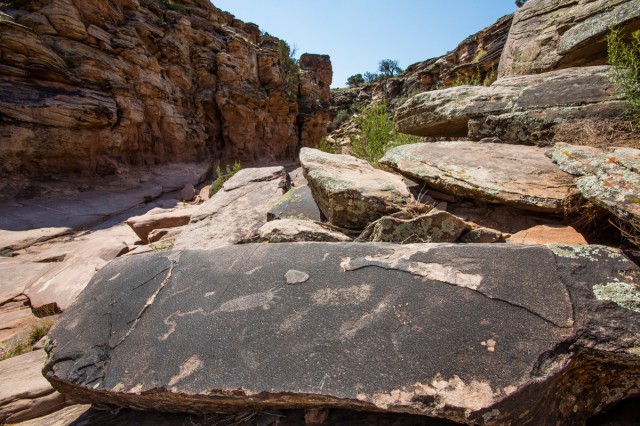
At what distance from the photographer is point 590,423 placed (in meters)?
1.16

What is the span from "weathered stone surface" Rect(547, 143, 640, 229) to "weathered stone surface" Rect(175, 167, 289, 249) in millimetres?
2562

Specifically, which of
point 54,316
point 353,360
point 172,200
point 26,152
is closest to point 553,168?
point 353,360

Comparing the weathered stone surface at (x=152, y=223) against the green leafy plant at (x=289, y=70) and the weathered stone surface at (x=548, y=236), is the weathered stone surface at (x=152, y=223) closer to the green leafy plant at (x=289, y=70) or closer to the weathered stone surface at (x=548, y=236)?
the weathered stone surface at (x=548, y=236)

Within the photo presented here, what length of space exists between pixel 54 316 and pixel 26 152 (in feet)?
26.1

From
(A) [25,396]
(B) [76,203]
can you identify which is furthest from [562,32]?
(B) [76,203]

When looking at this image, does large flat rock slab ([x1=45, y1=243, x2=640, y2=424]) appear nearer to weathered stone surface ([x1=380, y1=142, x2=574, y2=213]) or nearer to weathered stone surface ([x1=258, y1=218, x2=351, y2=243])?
weathered stone surface ([x1=258, y1=218, x2=351, y2=243])

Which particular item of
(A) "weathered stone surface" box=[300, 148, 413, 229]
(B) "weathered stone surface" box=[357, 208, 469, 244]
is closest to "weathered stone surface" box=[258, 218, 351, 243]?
(A) "weathered stone surface" box=[300, 148, 413, 229]

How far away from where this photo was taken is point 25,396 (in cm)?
196

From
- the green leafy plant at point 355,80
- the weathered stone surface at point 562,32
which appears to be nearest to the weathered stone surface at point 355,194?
the weathered stone surface at point 562,32

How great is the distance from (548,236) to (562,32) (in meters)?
3.43

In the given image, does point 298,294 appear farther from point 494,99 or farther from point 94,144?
point 94,144

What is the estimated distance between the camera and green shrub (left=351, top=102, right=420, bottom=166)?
14.7 ft

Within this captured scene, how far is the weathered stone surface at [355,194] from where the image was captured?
2.30 metres

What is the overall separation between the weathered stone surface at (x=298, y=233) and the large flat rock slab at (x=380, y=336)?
1.19 feet
